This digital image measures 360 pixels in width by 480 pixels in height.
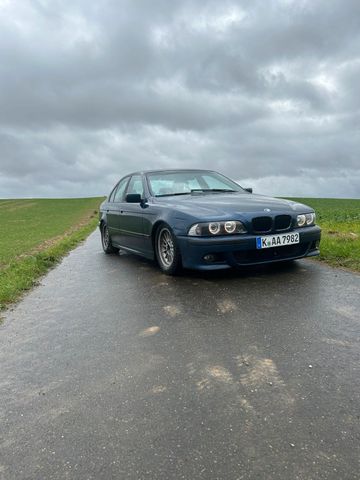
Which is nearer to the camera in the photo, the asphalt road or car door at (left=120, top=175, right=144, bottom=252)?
the asphalt road

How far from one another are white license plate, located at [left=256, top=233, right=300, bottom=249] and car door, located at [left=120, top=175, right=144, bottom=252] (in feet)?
6.78

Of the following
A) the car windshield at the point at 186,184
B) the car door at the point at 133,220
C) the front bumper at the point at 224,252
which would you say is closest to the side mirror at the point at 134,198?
the car door at the point at 133,220

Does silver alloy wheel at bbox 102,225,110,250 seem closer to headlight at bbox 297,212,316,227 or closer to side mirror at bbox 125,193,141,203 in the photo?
side mirror at bbox 125,193,141,203

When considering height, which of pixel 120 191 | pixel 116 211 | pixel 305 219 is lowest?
Result: pixel 305 219

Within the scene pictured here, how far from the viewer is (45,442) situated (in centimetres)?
213

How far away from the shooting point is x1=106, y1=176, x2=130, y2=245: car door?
772 cm

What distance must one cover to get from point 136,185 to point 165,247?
1.84 m

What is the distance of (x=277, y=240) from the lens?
5.15 meters

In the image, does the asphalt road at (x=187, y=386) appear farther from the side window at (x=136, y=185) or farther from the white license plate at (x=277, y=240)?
the side window at (x=136, y=185)

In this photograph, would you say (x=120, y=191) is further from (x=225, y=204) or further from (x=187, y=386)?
(x=187, y=386)

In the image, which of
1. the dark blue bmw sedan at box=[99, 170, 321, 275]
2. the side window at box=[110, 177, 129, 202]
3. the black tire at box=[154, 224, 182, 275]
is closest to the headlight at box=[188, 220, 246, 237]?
the dark blue bmw sedan at box=[99, 170, 321, 275]

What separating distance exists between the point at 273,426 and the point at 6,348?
243cm

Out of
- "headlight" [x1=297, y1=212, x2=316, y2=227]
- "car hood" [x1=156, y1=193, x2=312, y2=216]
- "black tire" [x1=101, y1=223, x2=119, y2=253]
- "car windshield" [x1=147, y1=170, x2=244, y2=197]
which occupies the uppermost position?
"car windshield" [x1=147, y1=170, x2=244, y2=197]

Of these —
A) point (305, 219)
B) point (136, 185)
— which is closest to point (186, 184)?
point (136, 185)
